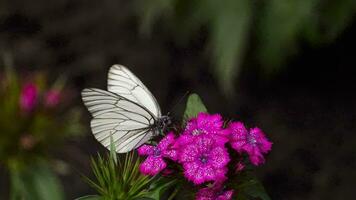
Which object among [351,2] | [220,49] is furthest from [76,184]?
[351,2]

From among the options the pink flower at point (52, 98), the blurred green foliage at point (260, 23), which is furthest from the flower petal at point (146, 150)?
→ the blurred green foliage at point (260, 23)

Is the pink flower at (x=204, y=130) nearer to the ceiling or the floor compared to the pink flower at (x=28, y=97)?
nearer to the floor

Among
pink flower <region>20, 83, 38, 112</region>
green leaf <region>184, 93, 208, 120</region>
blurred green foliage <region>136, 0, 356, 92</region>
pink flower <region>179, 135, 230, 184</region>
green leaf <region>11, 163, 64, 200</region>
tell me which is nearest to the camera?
pink flower <region>179, 135, 230, 184</region>

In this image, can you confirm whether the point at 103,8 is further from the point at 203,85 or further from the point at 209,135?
the point at 209,135

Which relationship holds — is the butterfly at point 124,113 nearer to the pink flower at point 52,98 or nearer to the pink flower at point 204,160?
the pink flower at point 204,160

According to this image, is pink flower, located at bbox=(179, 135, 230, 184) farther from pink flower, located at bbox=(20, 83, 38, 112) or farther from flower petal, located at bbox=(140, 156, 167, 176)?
pink flower, located at bbox=(20, 83, 38, 112)

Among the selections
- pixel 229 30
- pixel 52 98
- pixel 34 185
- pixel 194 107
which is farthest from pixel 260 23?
pixel 194 107

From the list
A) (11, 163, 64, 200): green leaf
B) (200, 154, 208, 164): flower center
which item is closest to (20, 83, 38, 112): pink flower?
(11, 163, 64, 200): green leaf
